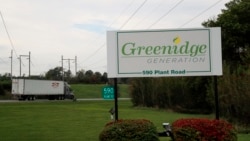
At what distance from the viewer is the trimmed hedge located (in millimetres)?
12578

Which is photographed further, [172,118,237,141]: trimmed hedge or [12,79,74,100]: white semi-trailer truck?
[12,79,74,100]: white semi-trailer truck

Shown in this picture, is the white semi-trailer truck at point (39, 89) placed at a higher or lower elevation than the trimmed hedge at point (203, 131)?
higher

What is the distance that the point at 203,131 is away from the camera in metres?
12.7

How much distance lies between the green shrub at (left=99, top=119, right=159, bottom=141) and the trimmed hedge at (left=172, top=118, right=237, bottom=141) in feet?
2.30

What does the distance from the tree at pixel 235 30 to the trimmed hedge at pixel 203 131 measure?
3004 centimetres

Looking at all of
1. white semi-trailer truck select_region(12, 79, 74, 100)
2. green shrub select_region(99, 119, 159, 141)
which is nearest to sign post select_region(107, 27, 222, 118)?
green shrub select_region(99, 119, 159, 141)

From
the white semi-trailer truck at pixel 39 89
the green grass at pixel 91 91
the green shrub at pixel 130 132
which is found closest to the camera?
the green shrub at pixel 130 132

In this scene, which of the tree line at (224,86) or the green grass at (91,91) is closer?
the tree line at (224,86)

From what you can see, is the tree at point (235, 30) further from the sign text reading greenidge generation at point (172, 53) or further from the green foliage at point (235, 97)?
the sign text reading greenidge generation at point (172, 53)

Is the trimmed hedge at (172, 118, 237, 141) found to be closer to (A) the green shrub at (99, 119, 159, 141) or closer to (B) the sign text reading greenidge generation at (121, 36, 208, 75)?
(A) the green shrub at (99, 119, 159, 141)

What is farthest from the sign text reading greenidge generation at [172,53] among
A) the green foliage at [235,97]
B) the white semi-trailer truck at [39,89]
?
the white semi-trailer truck at [39,89]

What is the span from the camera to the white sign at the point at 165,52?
14.2m

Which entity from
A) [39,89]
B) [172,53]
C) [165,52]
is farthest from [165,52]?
[39,89]

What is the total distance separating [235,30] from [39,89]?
5059 cm
